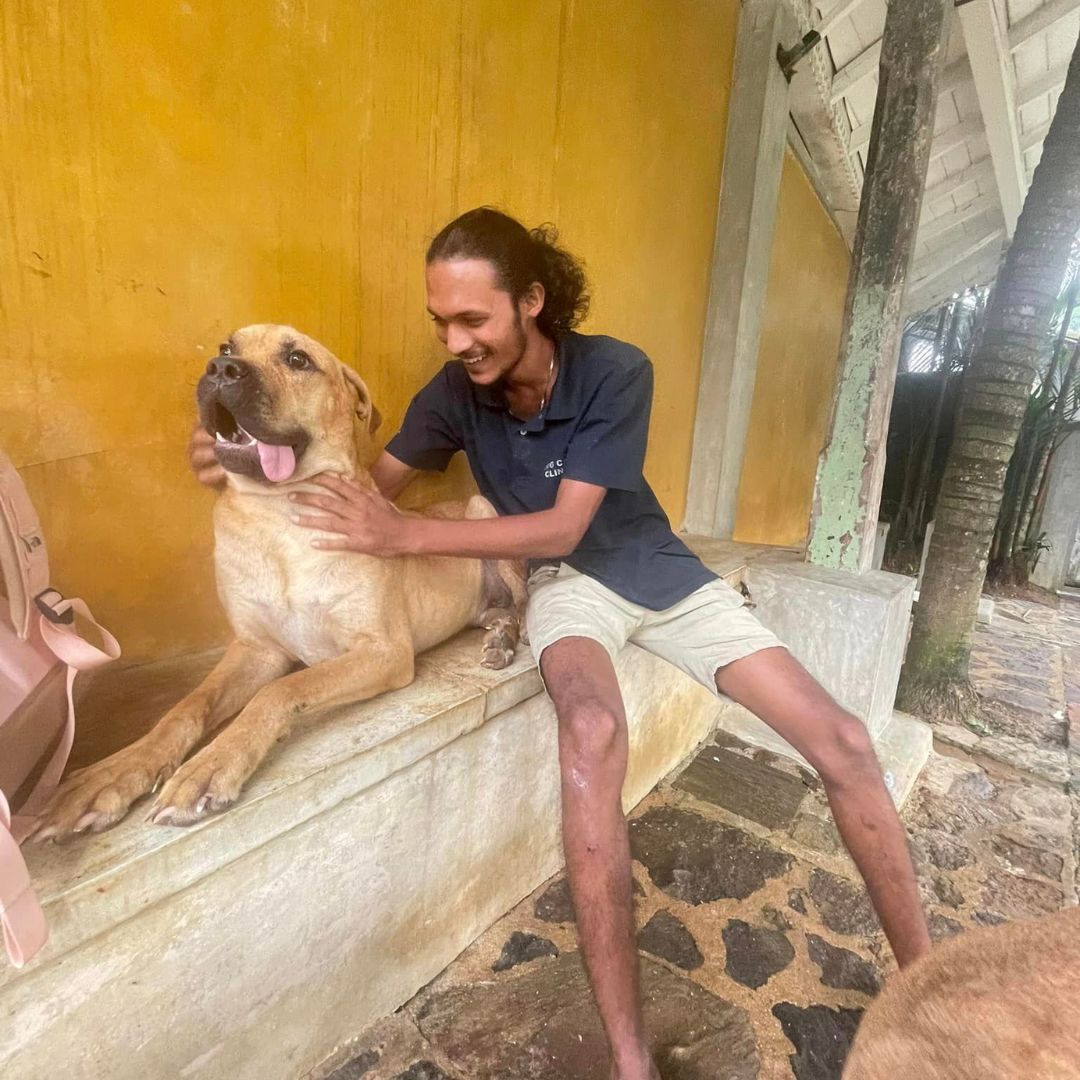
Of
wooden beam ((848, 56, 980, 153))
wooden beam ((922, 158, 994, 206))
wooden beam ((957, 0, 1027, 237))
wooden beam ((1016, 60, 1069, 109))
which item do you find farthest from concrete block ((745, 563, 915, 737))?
wooden beam ((922, 158, 994, 206))

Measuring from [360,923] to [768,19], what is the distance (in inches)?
208

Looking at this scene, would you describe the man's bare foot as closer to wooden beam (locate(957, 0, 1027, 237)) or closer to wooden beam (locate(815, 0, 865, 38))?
wooden beam (locate(815, 0, 865, 38))

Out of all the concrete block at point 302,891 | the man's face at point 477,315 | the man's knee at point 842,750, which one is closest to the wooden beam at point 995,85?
the man's face at point 477,315

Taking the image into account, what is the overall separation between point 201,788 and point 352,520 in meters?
0.73

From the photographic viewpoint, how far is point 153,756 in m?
1.41

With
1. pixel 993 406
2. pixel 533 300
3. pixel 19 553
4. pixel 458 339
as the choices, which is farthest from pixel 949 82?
pixel 19 553

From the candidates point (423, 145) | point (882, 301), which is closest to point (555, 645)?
point (423, 145)

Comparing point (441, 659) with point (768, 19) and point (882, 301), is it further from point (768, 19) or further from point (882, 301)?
point (768, 19)

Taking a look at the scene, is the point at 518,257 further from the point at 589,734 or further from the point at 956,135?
the point at 956,135

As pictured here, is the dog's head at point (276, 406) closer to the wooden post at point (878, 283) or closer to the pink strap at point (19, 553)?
the pink strap at point (19, 553)

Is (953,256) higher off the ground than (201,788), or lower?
higher

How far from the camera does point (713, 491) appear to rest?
4.65 m

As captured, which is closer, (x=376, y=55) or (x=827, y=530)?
(x=376, y=55)

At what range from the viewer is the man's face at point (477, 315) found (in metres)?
1.96
